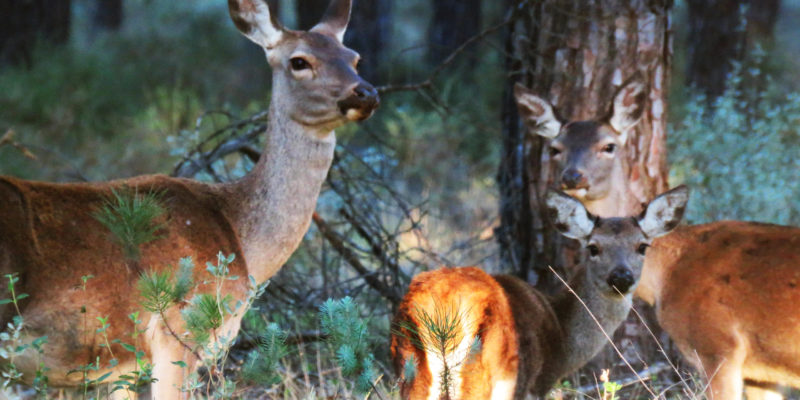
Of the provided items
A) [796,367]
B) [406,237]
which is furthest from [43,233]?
[406,237]

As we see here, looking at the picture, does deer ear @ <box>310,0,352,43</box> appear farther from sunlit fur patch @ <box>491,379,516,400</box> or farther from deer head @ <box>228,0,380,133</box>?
→ sunlit fur patch @ <box>491,379,516,400</box>

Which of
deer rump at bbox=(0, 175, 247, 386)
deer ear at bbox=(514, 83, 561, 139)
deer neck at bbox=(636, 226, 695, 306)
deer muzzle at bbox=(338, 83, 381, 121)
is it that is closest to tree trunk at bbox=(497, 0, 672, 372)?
deer ear at bbox=(514, 83, 561, 139)

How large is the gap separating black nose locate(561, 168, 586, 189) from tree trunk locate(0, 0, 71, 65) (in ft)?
34.2

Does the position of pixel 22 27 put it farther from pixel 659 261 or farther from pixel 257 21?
pixel 659 261

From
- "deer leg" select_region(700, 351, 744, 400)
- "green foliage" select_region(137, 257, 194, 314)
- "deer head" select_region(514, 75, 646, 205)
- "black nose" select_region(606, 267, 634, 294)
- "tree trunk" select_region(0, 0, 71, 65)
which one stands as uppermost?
"tree trunk" select_region(0, 0, 71, 65)

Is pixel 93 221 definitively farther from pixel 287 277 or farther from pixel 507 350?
pixel 287 277

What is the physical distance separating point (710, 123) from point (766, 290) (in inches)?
219

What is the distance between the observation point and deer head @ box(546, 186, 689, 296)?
554 cm

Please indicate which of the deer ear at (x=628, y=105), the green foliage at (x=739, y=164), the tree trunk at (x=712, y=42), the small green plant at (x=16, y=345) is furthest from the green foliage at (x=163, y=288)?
the tree trunk at (x=712, y=42)

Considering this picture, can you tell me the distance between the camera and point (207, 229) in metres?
4.85

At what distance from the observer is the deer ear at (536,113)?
637 centimetres

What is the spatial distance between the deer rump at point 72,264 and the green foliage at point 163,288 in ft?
1.07

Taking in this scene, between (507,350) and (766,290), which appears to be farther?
(766,290)

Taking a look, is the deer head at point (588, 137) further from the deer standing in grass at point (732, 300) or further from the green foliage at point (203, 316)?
the green foliage at point (203, 316)
